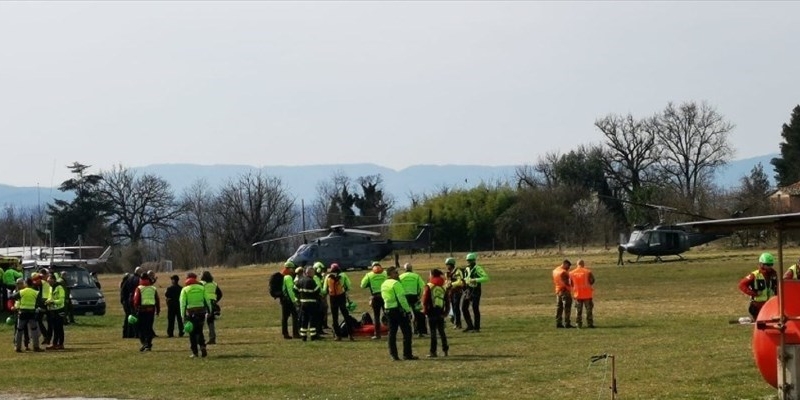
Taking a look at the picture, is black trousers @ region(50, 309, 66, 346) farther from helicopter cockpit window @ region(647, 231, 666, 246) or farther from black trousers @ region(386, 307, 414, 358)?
helicopter cockpit window @ region(647, 231, 666, 246)

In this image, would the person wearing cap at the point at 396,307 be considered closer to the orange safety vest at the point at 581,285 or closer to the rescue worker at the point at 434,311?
the rescue worker at the point at 434,311

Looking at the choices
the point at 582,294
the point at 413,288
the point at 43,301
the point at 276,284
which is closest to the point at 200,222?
the point at 276,284

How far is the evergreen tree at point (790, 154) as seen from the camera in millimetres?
104500

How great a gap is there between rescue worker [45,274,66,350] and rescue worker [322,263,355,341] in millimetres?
6328

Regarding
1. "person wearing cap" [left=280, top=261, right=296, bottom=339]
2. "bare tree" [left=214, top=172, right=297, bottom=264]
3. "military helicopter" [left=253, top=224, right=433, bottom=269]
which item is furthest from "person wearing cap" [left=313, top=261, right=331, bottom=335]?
"bare tree" [left=214, top=172, right=297, bottom=264]

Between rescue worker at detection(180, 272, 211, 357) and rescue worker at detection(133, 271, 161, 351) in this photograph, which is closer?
rescue worker at detection(180, 272, 211, 357)

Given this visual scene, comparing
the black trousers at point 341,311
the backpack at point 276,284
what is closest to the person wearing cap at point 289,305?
the backpack at point 276,284

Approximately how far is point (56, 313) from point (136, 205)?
11184 centimetres

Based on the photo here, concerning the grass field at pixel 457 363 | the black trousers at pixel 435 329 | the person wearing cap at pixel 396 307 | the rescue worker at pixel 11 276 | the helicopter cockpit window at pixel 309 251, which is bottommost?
the grass field at pixel 457 363

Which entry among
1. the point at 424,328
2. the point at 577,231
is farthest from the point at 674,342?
the point at 577,231

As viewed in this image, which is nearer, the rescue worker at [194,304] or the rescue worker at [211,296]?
the rescue worker at [194,304]

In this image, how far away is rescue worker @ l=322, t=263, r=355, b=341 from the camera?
101 feet

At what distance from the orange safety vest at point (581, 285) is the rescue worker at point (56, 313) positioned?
487 inches

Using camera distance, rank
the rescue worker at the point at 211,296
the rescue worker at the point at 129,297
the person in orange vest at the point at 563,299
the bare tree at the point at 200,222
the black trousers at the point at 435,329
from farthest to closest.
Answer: the bare tree at the point at 200,222, the rescue worker at the point at 129,297, the person in orange vest at the point at 563,299, the rescue worker at the point at 211,296, the black trousers at the point at 435,329
